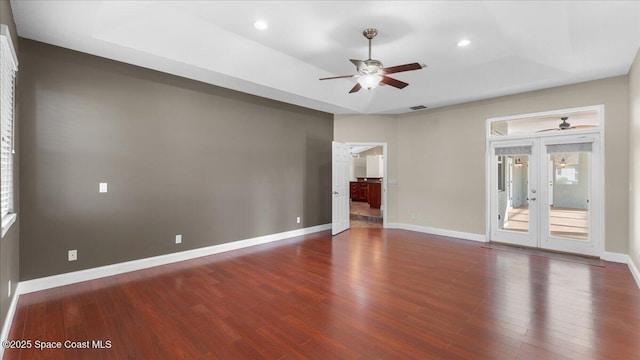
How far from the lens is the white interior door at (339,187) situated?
6.52 metres

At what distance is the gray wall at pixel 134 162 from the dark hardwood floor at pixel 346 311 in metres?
0.57

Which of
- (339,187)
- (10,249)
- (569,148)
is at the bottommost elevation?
(10,249)

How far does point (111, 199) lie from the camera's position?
3842 millimetres

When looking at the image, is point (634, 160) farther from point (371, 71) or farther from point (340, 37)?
point (340, 37)

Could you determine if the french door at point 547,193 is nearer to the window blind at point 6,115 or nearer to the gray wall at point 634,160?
the gray wall at point 634,160

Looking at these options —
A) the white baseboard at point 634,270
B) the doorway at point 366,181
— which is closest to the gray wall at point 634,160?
the white baseboard at point 634,270

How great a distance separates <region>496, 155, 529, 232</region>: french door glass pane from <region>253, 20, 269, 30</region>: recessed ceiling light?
16.6 feet

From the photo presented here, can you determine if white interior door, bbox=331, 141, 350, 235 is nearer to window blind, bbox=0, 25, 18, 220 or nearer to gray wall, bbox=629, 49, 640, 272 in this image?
gray wall, bbox=629, 49, 640, 272

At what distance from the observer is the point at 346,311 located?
2.88m

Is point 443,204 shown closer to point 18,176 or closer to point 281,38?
point 281,38

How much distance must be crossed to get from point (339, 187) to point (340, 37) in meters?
3.52

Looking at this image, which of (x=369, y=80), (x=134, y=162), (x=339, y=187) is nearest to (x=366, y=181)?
(x=339, y=187)

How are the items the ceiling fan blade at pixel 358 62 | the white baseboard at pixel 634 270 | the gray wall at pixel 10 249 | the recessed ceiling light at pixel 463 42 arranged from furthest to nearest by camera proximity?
the recessed ceiling light at pixel 463 42 → the white baseboard at pixel 634 270 → the ceiling fan blade at pixel 358 62 → the gray wall at pixel 10 249

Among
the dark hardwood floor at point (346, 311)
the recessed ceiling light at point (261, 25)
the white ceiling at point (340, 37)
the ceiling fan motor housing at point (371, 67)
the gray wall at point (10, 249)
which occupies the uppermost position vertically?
the recessed ceiling light at point (261, 25)
